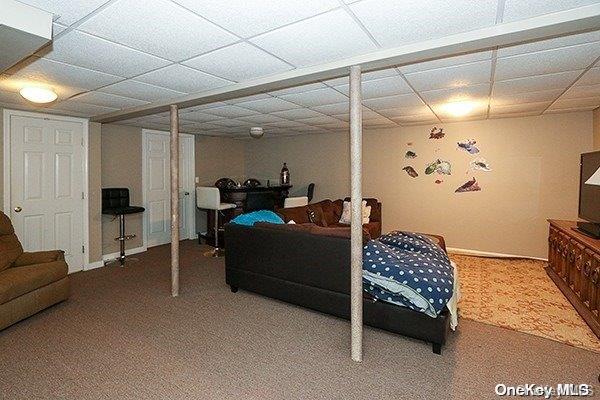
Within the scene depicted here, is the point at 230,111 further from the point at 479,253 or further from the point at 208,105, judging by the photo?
the point at 479,253

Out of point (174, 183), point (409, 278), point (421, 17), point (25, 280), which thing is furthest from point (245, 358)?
point (421, 17)

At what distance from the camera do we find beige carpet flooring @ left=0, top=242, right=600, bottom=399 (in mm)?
2100

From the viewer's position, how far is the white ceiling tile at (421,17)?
5.56ft

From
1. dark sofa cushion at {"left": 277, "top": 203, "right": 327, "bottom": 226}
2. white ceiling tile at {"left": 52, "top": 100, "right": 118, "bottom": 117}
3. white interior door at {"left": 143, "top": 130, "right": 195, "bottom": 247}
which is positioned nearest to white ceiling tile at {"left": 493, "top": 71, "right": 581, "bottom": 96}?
dark sofa cushion at {"left": 277, "top": 203, "right": 327, "bottom": 226}

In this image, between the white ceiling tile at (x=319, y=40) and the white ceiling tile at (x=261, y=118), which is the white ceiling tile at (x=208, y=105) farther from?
the white ceiling tile at (x=319, y=40)

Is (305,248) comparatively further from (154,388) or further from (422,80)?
(422,80)

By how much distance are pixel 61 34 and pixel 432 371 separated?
3402 mm

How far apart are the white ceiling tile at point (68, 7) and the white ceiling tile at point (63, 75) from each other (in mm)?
894

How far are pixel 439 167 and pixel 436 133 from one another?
611 millimetres

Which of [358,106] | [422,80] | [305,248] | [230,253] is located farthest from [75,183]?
[422,80]

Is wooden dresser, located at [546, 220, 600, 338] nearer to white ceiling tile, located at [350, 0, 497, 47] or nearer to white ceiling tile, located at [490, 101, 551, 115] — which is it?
white ceiling tile, located at [490, 101, 551, 115]

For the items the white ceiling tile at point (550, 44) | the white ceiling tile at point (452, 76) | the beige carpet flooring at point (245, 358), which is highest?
the white ceiling tile at point (452, 76)

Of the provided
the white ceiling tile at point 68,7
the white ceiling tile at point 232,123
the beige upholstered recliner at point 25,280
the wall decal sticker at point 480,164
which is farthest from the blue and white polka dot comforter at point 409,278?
the white ceiling tile at point 232,123

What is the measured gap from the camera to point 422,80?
10.1 feet
